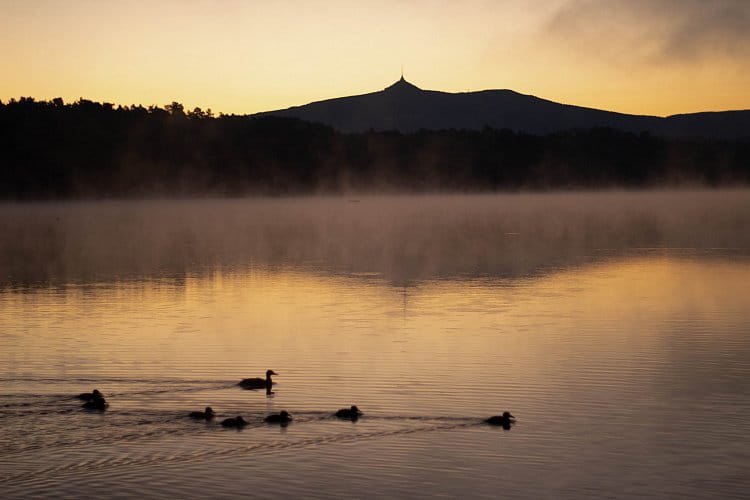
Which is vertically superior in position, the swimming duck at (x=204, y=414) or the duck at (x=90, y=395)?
the duck at (x=90, y=395)

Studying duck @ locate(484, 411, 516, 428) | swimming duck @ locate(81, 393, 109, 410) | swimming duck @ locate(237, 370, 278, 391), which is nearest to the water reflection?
swimming duck @ locate(237, 370, 278, 391)

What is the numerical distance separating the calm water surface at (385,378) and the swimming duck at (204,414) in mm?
339

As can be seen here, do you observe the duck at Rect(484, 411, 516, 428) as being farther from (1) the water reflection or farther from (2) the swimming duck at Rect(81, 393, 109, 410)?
(1) the water reflection

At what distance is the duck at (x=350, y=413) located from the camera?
18.8 metres

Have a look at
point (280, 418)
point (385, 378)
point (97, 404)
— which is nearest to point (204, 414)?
point (280, 418)

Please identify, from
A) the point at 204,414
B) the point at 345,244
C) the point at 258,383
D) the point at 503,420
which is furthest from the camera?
the point at 345,244

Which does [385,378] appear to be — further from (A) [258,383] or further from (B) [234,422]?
(B) [234,422]

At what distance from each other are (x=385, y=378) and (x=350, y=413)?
3.73m

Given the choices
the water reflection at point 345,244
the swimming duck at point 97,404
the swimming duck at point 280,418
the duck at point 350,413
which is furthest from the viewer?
the water reflection at point 345,244

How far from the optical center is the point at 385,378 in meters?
22.5

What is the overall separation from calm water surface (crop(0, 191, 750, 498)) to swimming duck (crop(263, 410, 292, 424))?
0.25m

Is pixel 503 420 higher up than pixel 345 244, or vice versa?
pixel 345 244

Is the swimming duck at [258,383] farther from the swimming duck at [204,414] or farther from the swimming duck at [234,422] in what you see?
the swimming duck at [234,422]

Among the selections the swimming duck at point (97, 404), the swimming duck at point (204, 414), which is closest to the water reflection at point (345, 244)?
the swimming duck at point (97, 404)
